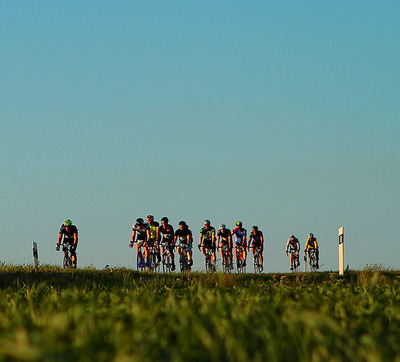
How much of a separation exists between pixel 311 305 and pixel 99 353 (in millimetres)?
4062

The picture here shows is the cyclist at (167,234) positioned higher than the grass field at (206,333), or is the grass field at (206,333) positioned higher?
the cyclist at (167,234)

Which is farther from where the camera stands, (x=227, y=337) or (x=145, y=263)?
(x=145, y=263)

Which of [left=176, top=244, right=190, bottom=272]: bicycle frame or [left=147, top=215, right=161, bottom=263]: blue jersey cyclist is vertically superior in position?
[left=147, top=215, right=161, bottom=263]: blue jersey cyclist

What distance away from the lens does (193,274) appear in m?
21.8

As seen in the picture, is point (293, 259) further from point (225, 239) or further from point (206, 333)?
point (206, 333)

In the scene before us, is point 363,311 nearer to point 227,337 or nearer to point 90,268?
point 227,337

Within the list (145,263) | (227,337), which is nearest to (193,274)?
(145,263)

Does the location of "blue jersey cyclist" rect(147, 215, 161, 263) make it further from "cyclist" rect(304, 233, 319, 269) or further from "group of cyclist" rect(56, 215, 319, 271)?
"cyclist" rect(304, 233, 319, 269)

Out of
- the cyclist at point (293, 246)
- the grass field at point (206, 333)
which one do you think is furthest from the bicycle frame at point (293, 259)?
the grass field at point (206, 333)

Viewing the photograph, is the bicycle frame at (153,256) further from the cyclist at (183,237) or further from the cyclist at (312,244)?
the cyclist at (312,244)

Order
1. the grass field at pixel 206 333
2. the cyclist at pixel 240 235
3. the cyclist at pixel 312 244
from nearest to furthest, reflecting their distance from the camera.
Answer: the grass field at pixel 206 333 → the cyclist at pixel 240 235 → the cyclist at pixel 312 244

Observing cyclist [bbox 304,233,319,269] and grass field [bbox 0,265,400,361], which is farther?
cyclist [bbox 304,233,319,269]

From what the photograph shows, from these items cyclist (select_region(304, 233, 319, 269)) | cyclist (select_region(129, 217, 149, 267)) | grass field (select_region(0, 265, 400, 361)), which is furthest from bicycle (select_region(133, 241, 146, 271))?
grass field (select_region(0, 265, 400, 361))

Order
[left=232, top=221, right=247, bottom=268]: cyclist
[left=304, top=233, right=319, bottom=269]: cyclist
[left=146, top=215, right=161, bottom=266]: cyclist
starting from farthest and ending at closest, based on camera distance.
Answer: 1. [left=304, top=233, right=319, bottom=269]: cyclist
2. [left=232, top=221, right=247, bottom=268]: cyclist
3. [left=146, top=215, right=161, bottom=266]: cyclist
